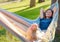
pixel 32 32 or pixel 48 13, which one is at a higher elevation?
pixel 48 13

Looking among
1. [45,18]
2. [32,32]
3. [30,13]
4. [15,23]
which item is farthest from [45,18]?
[15,23]

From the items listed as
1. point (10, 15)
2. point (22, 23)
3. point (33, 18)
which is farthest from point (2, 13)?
point (33, 18)

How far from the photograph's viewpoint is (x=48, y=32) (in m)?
3.03

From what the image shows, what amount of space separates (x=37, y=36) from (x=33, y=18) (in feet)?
1.05

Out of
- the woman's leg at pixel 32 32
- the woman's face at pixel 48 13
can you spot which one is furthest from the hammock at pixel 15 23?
the woman's face at pixel 48 13

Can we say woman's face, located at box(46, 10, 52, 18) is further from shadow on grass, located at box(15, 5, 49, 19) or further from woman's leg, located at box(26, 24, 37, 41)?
woman's leg, located at box(26, 24, 37, 41)

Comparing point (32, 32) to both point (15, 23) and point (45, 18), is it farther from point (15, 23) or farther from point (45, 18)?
point (45, 18)

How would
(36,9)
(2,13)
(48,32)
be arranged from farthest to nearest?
(36,9), (48,32), (2,13)

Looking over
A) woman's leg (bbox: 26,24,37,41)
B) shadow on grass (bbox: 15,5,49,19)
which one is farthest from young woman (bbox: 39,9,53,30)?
woman's leg (bbox: 26,24,37,41)

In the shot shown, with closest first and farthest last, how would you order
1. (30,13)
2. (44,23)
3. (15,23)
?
1. (15,23)
2. (44,23)
3. (30,13)

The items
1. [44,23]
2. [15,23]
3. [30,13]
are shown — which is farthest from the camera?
[30,13]

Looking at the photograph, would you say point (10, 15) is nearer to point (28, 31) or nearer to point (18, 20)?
point (18, 20)

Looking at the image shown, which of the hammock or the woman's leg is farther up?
the hammock

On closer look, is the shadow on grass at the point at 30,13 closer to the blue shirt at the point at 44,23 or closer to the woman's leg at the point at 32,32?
the blue shirt at the point at 44,23
